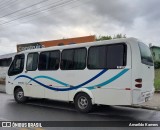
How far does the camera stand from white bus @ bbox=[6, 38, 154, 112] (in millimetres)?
9219

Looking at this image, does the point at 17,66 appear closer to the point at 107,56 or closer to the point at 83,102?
the point at 83,102

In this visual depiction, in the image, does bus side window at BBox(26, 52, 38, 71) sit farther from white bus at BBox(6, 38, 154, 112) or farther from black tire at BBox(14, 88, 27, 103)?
black tire at BBox(14, 88, 27, 103)

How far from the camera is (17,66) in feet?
44.5

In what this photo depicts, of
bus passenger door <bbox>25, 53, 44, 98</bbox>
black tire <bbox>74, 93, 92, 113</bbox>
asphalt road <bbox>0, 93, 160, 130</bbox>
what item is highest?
bus passenger door <bbox>25, 53, 44, 98</bbox>

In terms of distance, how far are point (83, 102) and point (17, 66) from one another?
4.71m

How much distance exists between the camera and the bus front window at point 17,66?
13.4 meters

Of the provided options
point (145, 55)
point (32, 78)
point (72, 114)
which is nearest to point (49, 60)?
point (32, 78)

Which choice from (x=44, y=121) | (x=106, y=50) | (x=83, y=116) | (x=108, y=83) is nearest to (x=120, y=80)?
(x=108, y=83)

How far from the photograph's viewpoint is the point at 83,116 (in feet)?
32.0

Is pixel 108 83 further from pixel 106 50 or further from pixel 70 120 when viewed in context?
pixel 70 120

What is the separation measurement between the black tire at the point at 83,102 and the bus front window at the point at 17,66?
4029mm

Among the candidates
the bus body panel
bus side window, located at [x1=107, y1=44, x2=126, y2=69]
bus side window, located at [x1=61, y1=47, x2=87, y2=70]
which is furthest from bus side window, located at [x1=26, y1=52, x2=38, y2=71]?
the bus body panel

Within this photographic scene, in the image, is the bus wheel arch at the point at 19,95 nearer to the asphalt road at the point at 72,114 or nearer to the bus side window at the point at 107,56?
the asphalt road at the point at 72,114

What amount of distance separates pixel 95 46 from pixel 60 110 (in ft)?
10.0
